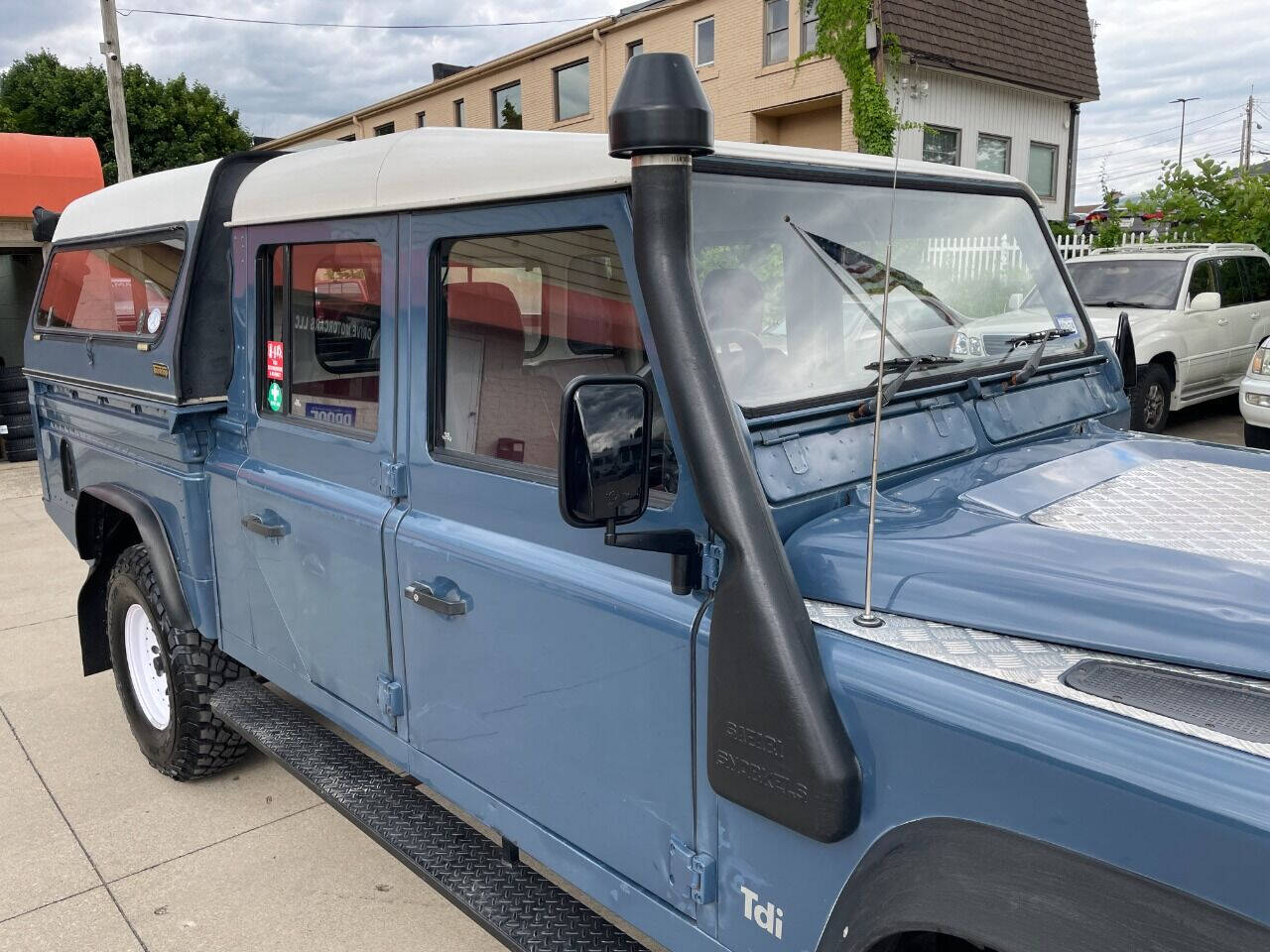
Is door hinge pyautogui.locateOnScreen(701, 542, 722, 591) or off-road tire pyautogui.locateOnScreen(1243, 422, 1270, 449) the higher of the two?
door hinge pyautogui.locateOnScreen(701, 542, 722, 591)

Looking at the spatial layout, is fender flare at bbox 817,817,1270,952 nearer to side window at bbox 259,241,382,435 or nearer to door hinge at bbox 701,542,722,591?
door hinge at bbox 701,542,722,591

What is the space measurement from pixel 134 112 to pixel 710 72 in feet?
57.4

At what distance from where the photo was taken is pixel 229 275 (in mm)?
3195

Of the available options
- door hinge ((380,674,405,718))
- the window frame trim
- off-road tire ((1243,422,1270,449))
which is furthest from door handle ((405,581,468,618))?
the window frame trim

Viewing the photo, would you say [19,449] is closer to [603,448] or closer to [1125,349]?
[1125,349]

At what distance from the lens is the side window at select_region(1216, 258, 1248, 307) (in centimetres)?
1009

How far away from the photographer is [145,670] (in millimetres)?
3943

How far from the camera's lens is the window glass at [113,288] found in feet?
11.0

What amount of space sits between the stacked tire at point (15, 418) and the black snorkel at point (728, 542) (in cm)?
1174

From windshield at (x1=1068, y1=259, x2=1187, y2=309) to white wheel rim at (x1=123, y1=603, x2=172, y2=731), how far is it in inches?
340

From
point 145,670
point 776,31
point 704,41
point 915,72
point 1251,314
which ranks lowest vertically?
point 145,670

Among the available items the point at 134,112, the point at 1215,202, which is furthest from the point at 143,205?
the point at 134,112

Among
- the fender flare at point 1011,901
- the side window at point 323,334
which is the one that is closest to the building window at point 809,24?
the side window at point 323,334

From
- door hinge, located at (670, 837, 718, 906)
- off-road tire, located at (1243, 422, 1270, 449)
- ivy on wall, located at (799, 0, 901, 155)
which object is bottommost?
off-road tire, located at (1243, 422, 1270, 449)
